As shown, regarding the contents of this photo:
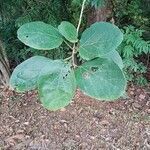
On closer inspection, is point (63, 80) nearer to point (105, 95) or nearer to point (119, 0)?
point (105, 95)

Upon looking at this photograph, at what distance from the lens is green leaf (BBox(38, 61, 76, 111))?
34 cm

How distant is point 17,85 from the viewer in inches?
14.9

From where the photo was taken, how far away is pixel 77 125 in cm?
189

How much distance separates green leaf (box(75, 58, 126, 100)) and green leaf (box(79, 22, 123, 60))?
0.04 feet

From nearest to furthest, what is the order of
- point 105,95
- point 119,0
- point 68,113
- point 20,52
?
1. point 105,95
2. point 119,0
3. point 68,113
4. point 20,52

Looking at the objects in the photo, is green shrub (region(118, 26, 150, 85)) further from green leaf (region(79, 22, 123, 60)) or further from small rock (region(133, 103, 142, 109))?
green leaf (region(79, 22, 123, 60))

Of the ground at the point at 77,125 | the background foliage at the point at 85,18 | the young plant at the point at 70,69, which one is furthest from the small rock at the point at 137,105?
the young plant at the point at 70,69

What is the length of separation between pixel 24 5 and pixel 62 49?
35 centimetres

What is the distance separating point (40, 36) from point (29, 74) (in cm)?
5

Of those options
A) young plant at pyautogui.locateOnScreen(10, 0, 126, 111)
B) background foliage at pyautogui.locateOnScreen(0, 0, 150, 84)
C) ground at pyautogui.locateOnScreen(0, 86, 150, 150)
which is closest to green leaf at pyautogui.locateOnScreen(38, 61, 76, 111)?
young plant at pyautogui.locateOnScreen(10, 0, 126, 111)

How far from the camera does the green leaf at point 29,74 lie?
37 centimetres

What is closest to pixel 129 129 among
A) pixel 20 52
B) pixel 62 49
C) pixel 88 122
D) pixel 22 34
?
pixel 88 122

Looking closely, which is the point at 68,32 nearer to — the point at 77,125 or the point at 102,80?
the point at 102,80

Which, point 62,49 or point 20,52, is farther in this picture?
point 20,52
